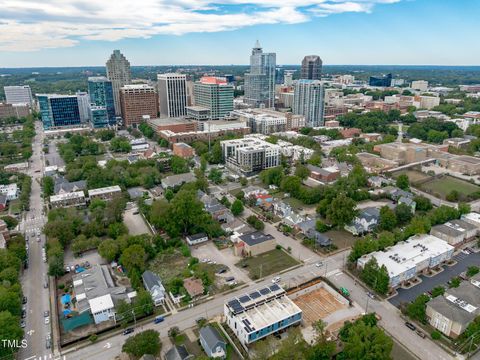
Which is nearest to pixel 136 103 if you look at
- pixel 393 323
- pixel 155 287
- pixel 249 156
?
pixel 249 156

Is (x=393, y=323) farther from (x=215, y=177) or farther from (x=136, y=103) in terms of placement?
(x=136, y=103)

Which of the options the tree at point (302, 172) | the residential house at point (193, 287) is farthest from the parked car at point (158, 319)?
the tree at point (302, 172)

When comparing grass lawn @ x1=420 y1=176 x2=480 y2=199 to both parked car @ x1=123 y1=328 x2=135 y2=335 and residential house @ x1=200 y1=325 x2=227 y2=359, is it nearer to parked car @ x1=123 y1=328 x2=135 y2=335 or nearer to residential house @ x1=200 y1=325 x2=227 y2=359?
residential house @ x1=200 y1=325 x2=227 y2=359

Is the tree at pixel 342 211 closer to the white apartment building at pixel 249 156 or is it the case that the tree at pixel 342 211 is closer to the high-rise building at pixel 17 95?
the white apartment building at pixel 249 156

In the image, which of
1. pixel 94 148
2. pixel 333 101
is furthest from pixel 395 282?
pixel 333 101

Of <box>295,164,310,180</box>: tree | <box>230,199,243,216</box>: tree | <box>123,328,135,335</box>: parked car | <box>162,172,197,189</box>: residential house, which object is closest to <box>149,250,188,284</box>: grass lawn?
<box>123,328,135,335</box>: parked car

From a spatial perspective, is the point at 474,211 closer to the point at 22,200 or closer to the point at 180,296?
the point at 180,296
